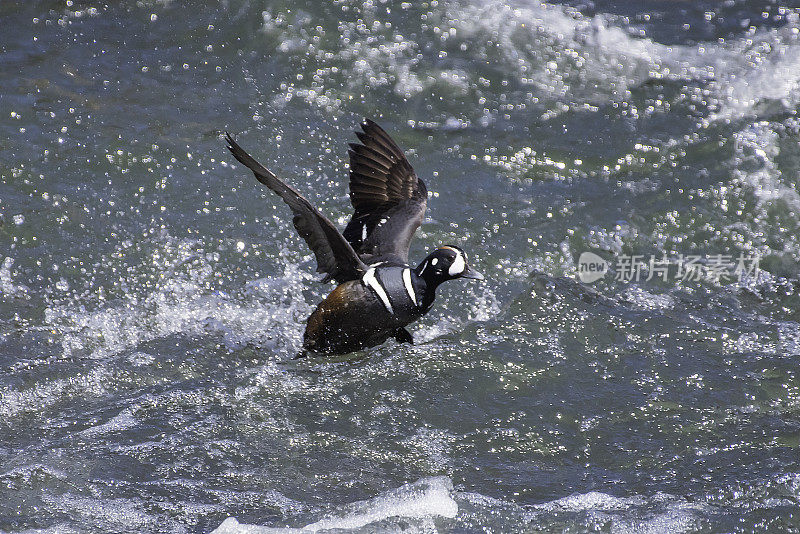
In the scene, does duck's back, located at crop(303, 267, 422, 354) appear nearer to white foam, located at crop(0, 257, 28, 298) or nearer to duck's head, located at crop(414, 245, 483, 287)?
duck's head, located at crop(414, 245, 483, 287)

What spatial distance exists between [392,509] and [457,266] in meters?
1.37

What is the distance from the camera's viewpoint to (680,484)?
12.3 ft

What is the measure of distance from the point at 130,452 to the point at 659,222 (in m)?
3.71

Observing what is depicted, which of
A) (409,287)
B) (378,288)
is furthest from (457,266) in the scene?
(378,288)

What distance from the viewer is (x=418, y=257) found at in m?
5.52

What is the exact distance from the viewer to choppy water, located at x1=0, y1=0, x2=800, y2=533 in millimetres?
3738

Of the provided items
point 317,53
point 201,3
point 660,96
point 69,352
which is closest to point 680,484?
point 69,352

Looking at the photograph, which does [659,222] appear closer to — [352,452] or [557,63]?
[557,63]

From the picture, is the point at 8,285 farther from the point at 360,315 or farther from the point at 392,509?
the point at 392,509
